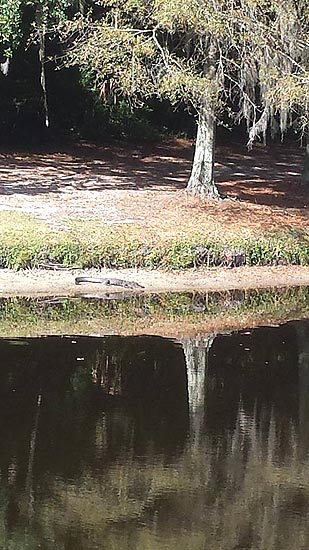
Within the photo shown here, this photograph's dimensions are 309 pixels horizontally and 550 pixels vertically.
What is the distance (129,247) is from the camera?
38.5ft

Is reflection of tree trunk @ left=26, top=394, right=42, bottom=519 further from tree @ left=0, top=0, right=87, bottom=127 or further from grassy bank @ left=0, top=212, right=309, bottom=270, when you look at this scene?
tree @ left=0, top=0, right=87, bottom=127

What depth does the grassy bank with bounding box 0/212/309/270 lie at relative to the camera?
1131cm

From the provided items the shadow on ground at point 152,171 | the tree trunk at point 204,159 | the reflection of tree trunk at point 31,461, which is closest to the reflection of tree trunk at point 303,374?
the reflection of tree trunk at point 31,461

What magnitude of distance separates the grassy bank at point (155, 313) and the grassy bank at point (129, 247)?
96cm

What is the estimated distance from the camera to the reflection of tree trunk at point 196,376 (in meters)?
6.46

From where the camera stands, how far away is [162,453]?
227 inches

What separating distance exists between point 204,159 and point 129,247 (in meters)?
3.66

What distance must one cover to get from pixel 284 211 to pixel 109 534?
1075 cm

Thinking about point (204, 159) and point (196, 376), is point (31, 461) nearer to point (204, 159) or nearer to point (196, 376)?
point (196, 376)

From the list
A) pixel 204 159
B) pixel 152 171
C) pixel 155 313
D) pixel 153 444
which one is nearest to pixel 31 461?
pixel 153 444

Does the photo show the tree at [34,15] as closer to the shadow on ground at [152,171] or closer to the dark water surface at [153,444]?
the shadow on ground at [152,171]

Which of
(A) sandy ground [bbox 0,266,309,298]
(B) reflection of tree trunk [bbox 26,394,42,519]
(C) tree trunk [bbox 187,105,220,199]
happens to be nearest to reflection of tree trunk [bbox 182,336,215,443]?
(B) reflection of tree trunk [bbox 26,394,42,519]

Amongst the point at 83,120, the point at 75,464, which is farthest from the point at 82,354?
the point at 83,120

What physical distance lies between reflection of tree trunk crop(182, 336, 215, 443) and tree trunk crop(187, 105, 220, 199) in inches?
249
